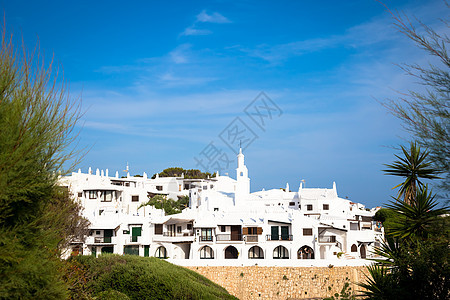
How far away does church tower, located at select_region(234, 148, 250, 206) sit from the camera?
6328 cm

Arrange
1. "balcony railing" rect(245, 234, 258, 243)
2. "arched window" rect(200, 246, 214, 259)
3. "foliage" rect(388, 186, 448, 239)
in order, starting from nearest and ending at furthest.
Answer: "foliage" rect(388, 186, 448, 239) → "balcony railing" rect(245, 234, 258, 243) → "arched window" rect(200, 246, 214, 259)

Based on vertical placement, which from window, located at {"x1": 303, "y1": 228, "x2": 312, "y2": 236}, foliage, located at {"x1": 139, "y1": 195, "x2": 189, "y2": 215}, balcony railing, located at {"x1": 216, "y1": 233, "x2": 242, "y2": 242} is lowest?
balcony railing, located at {"x1": 216, "y1": 233, "x2": 242, "y2": 242}

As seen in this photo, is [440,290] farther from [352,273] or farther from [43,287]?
[352,273]

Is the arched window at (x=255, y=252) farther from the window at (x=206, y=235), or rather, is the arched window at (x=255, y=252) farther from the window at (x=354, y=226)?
the window at (x=354, y=226)

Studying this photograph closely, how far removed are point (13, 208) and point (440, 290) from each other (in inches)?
426

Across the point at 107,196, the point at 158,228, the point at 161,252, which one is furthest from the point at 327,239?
the point at 107,196

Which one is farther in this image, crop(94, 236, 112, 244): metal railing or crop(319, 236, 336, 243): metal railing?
crop(319, 236, 336, 243): metal railing

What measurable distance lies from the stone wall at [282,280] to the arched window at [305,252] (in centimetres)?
871

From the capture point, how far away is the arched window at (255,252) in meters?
47.0

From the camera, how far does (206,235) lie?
4744 centimetres

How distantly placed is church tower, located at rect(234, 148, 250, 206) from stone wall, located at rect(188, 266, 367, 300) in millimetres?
26182

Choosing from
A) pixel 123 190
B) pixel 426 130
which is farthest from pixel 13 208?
pixel 123 190

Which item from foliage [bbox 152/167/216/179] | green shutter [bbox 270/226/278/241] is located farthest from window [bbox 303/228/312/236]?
foliage [bbox 152/167/216/179]

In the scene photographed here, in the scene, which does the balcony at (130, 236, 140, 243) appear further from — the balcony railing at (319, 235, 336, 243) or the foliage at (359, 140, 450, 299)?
the foliage at (359, 140, 450, 299)
